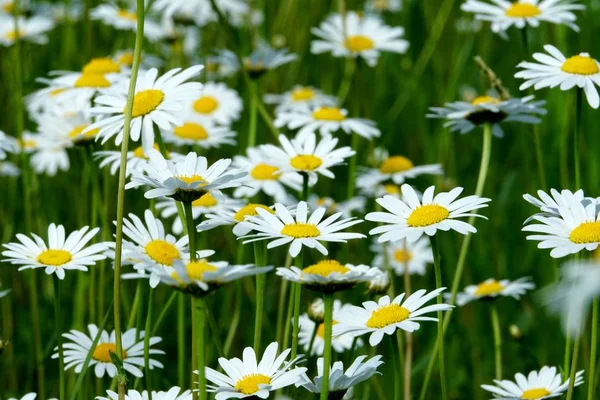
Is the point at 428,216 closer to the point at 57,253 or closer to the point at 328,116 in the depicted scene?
the point at 57,253

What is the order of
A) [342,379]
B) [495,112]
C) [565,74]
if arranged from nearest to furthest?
1. [342,379]
2. [565,74]
3. [495,112]

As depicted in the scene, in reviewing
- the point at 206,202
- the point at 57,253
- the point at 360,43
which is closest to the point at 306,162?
the point at 206,202

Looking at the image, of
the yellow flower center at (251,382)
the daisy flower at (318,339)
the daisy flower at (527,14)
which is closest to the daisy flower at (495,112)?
the daisy flower at (527,14)

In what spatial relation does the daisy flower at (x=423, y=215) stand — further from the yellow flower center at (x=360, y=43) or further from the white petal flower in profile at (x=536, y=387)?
the yellow flower center at (x=360, y=43)

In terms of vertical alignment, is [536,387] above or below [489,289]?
below

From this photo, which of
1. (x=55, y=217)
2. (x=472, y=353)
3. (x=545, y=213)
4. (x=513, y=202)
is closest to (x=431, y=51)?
(x=513, y=202)

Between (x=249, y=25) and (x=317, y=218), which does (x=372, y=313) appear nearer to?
(x=317, y=218)

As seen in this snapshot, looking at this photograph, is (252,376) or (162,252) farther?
(162,252)

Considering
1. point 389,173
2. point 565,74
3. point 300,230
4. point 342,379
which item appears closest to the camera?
point 342,379
